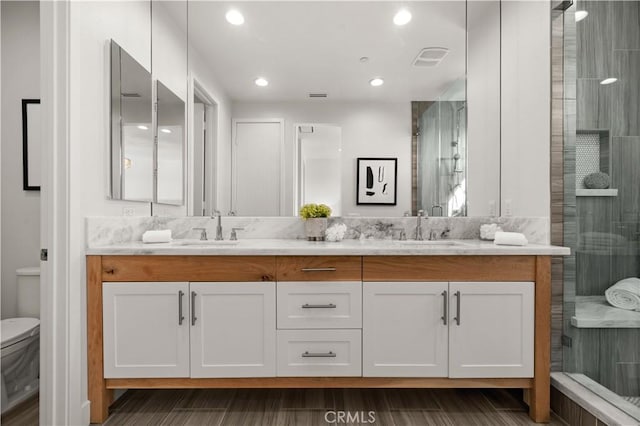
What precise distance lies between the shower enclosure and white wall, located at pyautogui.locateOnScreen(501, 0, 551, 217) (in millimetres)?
93

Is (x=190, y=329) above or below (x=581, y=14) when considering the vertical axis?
below

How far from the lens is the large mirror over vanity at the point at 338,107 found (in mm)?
2168

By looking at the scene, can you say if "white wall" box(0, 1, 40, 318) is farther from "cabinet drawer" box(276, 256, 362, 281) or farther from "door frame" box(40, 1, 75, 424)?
"cabinet drawer" box(276, 256, 362, 281)

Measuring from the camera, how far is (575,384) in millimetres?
1610

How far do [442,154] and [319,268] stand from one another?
3.99 feet

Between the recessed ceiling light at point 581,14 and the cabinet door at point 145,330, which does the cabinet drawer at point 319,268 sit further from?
the recessed ceiling light at point 581,14

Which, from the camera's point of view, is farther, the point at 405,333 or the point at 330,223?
the point at 330,223

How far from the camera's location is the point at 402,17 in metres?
2.15

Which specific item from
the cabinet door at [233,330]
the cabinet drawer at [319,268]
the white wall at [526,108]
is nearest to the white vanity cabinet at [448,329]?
the cabinet drawer at [319,268]

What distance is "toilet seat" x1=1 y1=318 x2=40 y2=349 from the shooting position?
1.69 m

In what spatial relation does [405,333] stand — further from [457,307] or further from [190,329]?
[190,329]

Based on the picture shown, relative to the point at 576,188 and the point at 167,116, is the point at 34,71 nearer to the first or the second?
the point at 167,116

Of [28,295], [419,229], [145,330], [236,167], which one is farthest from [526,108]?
[28,295]

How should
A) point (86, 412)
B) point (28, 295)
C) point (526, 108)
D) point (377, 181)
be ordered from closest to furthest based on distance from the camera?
point (86, 412) → point (526, 108) → point (28, 295) → point (377, 181)
